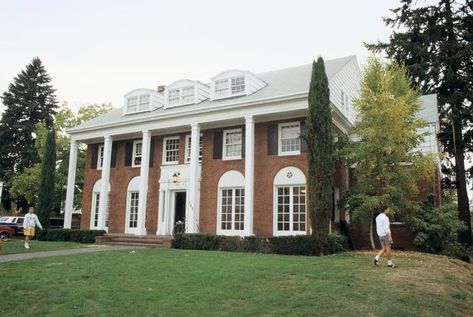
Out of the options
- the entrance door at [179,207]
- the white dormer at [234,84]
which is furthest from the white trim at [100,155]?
the white dormer at [234,84]

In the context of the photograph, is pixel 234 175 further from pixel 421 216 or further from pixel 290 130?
pixel 421 216

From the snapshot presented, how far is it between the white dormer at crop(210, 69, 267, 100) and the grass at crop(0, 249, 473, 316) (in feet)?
36.7

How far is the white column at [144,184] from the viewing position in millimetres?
21641

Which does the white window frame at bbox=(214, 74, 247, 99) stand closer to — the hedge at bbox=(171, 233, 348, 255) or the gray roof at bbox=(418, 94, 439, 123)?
the hedge at bbox=(171, 233, 348, 255)

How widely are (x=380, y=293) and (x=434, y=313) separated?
1118mm

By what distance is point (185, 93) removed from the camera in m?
23.4

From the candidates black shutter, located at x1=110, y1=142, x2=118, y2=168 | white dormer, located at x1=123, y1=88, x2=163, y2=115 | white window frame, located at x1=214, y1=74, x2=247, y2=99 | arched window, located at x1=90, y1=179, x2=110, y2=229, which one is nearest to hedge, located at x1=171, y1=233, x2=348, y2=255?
white window frame, located at x1=214, y1=74, x2=247, y2=99

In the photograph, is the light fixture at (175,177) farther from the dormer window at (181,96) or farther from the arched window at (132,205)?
the dormer window at (181,96)

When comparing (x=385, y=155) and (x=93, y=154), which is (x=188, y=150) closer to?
(x=93, y=154)

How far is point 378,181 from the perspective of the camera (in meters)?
16.8

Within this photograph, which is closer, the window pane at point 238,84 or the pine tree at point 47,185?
the window pane at point 238,84

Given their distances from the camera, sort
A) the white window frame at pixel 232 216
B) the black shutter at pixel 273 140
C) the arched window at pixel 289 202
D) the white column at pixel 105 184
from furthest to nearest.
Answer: the white column at pixel 105 184
the white window frame at pixel 232 216
the black shutter at pixel 273 140
the arched window at pixel 289 202

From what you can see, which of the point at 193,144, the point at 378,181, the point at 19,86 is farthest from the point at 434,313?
the point at 19,86

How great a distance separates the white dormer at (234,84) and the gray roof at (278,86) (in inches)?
13.7
